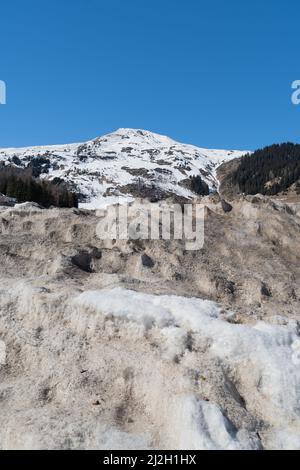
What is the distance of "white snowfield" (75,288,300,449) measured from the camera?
412 inches

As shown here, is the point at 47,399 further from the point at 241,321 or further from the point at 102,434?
the point at 241,321

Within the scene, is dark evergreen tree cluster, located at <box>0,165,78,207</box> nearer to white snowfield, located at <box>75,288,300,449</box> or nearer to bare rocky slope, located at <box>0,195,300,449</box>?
bare rocky slope, located at <box>0,195,300,449</box>

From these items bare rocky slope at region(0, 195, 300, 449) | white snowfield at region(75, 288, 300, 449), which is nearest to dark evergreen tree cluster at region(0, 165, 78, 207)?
bare rocky slope at region(0, 195, 300, 449)

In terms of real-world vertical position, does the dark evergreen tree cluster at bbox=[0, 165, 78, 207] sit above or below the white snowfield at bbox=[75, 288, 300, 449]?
above

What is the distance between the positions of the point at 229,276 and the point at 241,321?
5873 mm

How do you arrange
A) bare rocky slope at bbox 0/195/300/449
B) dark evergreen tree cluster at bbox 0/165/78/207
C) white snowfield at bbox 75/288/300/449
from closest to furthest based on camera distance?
white snowfield at bbox 75/288/300/449
bare rocky slope at bbox 0/195/300/449
dark evergreen tree cluster at bbox 0/165/78/207

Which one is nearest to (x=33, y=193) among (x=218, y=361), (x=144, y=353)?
(x=144, y=353)

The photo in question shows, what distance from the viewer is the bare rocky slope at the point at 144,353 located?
1075 centimetres

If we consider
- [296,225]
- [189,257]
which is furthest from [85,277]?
[296,225]

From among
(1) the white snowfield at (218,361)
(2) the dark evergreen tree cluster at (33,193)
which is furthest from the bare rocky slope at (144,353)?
(2) the dark evergreen tree cluster at (33,193)

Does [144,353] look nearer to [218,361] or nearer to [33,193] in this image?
[218,361]

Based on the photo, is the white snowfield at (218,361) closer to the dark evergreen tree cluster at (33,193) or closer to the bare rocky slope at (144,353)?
the bare rocky slope at (144,353)

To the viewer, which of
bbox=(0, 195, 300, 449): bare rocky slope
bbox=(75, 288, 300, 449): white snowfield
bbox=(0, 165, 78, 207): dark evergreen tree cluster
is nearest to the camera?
bbox=(75, 288, 300, 449): white snowfield

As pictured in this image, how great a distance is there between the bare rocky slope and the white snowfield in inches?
1.2
